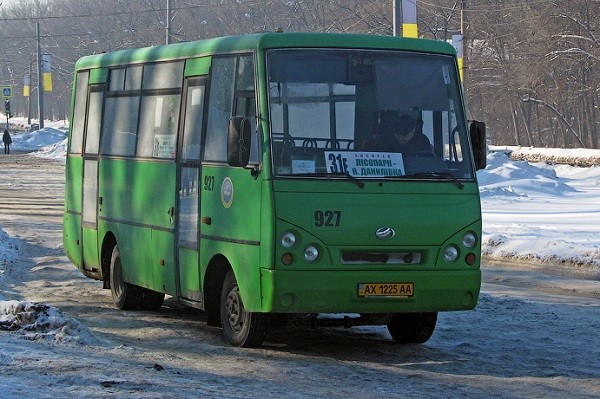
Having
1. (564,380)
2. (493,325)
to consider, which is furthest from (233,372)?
(493,325)

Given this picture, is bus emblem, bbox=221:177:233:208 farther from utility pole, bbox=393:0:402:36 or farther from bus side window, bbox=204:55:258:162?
utility pole, bbox=393:0:402:36

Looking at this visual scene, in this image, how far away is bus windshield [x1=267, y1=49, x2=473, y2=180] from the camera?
11.0m

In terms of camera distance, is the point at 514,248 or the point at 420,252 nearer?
the point at 420,252

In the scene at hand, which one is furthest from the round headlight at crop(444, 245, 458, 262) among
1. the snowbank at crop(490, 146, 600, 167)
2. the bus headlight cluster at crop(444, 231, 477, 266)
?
the snowbank at crop(490, 146, 600, 167)

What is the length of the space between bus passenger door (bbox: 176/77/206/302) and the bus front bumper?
5.17 feet

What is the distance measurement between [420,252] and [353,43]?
1.78 m

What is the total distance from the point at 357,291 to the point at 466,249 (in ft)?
3.18

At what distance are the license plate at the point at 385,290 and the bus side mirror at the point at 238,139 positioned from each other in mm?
1341

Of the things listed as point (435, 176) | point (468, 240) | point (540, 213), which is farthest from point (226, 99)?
point (540, 213)

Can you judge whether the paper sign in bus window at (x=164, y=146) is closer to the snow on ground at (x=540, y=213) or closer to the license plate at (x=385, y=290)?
the license plate at (x=385, y=290)

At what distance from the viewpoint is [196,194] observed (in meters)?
12.3

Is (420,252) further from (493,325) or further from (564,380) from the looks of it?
(493,325)

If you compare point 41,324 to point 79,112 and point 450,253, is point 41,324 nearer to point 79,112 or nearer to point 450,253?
point 450,253

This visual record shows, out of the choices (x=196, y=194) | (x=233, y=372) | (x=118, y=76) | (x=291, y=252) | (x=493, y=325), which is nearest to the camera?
(x=233, y=372)
